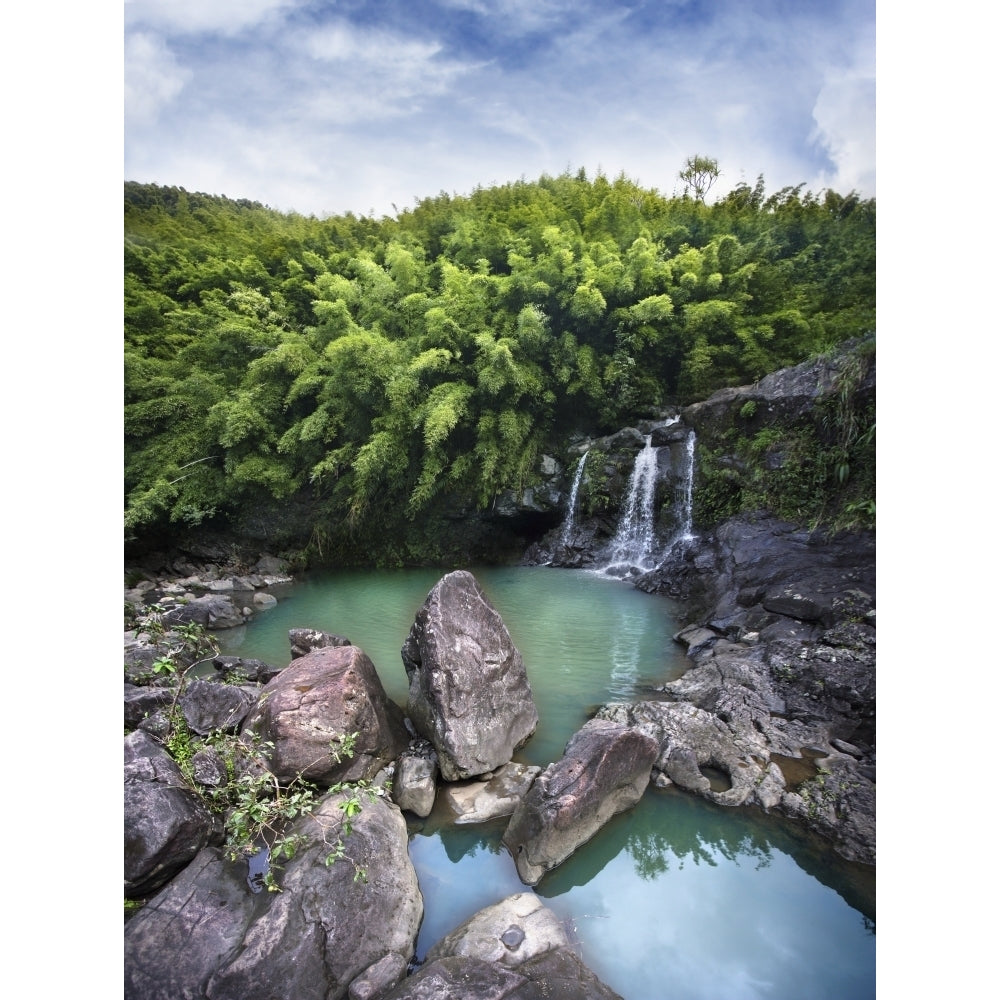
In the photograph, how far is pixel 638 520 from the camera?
716 cm

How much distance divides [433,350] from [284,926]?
6088 mm

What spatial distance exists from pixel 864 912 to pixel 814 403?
464 cm

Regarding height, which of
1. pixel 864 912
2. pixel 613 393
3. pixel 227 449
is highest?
pixel 613 393

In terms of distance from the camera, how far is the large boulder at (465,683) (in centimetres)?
269

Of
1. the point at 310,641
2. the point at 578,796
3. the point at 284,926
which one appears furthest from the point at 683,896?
the point at 310,641

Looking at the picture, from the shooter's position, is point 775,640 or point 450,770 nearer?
point 450,770

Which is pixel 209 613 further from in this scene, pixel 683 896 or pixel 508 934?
pixel 683 896

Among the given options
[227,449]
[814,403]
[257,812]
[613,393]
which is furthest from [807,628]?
[227,449]

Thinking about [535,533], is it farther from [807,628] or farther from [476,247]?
[476,247]

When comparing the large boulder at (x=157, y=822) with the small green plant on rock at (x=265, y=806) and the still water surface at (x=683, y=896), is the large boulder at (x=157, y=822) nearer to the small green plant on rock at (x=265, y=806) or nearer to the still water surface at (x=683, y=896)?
the small green plant on rock at (x=265, y=806)

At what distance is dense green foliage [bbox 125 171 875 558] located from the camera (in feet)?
20.7

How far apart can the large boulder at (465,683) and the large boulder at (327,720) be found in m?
0.25

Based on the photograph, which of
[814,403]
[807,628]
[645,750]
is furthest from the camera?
[814,403]

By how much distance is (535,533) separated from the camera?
773 cm
